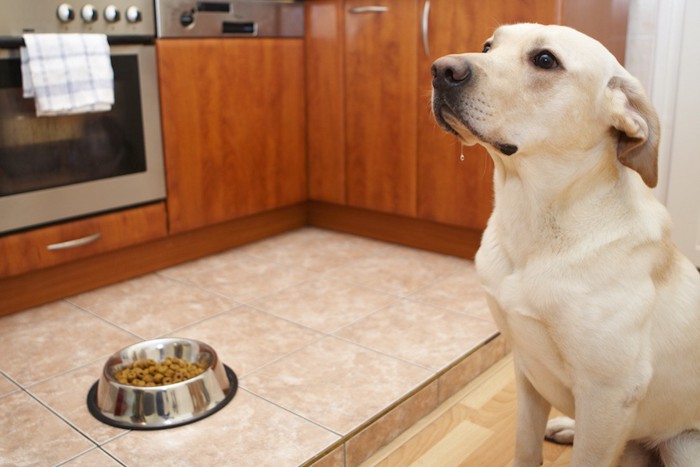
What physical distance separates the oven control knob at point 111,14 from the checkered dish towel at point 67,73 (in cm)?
9

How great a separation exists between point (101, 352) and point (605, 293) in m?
1.54

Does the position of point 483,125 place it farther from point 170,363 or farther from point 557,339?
point 170,363

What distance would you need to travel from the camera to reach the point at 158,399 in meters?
1.78

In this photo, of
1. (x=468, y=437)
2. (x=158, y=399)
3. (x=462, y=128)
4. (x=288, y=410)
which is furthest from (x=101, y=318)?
(x=462, y=128)

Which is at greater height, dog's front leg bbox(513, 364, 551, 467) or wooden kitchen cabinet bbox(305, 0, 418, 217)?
wooden kitchen cabinet bbox(305, 0, 418, 217)


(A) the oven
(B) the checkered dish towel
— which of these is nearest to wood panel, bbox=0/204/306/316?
(A) the oven

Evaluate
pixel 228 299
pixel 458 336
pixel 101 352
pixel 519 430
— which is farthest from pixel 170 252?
pixel 519 430

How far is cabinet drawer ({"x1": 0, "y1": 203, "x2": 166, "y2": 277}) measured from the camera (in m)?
2.39

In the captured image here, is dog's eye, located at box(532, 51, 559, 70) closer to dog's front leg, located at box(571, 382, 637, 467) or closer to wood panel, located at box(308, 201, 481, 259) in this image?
dog's front leg, located at box(571, 382, 637, 467)

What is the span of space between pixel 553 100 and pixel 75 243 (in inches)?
72.8

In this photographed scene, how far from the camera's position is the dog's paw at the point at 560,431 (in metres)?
1.87

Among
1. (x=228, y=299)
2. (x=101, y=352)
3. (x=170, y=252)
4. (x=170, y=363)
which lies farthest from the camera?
(x=170, y=252)

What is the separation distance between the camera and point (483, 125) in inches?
50.6

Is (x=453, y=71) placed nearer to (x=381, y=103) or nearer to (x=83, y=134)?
(x=83, y=134)
